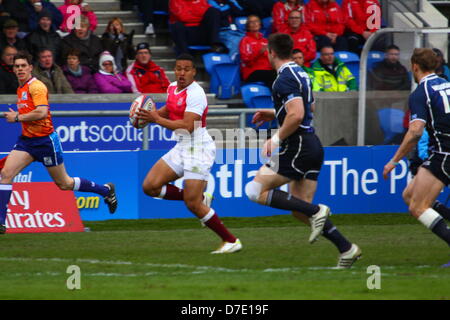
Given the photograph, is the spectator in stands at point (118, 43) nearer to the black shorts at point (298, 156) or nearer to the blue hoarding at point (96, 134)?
the blue hoarding at point (96, 134)

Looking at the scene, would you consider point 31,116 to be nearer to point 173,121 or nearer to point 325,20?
point 173,121

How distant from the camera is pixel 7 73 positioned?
15.2 meters

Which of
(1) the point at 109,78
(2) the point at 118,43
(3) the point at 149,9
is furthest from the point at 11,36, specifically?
(3) the point at 149,9

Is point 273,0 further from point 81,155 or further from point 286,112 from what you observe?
point 286,112

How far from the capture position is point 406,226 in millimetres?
12961

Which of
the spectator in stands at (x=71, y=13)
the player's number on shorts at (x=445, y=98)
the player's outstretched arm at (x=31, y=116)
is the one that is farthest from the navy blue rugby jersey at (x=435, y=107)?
the spectator in stands at (x=71, y=13)

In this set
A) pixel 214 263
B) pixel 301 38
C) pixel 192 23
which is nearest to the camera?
pixel 214 263

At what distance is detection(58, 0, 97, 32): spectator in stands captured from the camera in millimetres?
16969

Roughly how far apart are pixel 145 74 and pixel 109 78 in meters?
0.72

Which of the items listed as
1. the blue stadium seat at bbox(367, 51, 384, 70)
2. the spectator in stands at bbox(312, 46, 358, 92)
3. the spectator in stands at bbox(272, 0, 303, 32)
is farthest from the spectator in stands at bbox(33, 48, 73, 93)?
the blue stadium seat at bbox(367, 51, 384, 70)

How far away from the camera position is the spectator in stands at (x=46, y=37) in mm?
15938

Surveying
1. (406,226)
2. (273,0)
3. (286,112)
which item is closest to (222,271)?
(286,112)

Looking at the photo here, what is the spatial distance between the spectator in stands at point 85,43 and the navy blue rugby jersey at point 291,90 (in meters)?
7.75

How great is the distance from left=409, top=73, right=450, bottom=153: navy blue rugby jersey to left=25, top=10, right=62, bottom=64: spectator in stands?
27.6 feet
